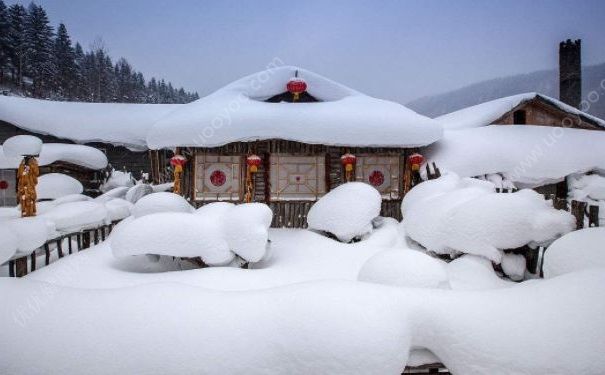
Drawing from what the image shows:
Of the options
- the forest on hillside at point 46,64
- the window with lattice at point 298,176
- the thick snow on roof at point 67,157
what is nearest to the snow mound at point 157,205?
the window with lattice at point 298,176

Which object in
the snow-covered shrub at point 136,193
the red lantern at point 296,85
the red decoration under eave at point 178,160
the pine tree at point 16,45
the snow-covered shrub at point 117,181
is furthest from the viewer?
the pine tree at point 16,45

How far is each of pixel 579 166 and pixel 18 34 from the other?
1969 inches

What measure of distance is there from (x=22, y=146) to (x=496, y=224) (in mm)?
11723

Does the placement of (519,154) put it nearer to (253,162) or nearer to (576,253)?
(576,253)

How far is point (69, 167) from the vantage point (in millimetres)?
17531

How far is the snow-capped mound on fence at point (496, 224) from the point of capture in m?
6.95

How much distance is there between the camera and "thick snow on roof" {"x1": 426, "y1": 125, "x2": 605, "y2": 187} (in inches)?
485

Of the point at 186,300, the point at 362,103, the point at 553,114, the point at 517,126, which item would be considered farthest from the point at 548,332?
the point at 553,114

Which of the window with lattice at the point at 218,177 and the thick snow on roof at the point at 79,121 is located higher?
the thick snow on roof at the point at 79,121

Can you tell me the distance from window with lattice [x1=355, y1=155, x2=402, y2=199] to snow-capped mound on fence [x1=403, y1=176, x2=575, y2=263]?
191 inches

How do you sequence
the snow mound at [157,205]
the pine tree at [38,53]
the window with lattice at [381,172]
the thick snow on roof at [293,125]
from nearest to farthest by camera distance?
the snow mound at [157,205]
the thick snow on roof at [293,125]
the window with lattice at [381,172]
the pine tree at [38,53]

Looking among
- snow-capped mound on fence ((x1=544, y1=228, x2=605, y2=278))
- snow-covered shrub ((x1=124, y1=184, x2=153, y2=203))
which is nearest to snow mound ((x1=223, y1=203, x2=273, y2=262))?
snow-capped mound on fence ((x1=544, y1=228, x2=605, y2=278))

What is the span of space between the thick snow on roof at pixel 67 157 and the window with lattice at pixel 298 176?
11449 mm

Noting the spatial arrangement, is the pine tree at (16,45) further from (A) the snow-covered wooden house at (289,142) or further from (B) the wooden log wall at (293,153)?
(B) the wooden log wall at (293,153)
